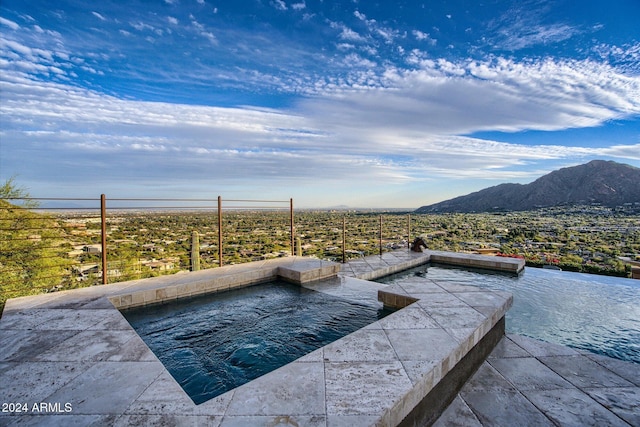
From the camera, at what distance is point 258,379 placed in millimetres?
1642

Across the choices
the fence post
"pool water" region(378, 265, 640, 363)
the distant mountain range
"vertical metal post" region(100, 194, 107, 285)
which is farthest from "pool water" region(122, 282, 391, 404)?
the distant mountain range

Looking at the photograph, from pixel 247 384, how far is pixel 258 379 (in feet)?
0.24

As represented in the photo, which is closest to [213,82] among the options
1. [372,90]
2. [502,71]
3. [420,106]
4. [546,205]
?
[372,90]

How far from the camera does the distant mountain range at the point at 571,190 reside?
17234 millimetres

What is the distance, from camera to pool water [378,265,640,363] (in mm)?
2979

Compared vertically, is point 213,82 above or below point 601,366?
above

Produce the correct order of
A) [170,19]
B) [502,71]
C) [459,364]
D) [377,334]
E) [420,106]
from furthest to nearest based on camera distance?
1. [420,106]
2. [502,71]
3. [170,19]
4. [377,334]
5. [459,364]

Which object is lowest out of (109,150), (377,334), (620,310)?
(620,310)

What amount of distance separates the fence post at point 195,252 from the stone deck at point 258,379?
157 cm

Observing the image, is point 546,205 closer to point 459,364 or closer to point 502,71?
point 502,71

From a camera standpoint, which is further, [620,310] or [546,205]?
[546,205]

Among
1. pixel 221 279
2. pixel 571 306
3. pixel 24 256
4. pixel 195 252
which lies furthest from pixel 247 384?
pixel 24 256

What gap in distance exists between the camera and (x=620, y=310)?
3.83 m

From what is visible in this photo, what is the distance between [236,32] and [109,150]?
6.24 m
